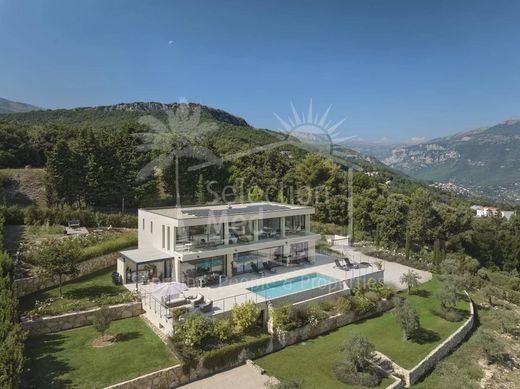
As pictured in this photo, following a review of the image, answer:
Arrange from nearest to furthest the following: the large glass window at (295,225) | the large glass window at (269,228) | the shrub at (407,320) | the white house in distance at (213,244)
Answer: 1. the shrub at (407,320)
2. the white house in distance at (213,244)
3. the large glass window at (269,228)
4. the large glass window at (295,225)

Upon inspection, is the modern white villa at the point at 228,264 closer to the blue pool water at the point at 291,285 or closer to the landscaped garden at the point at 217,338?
the blue pool water at the point at 291,285

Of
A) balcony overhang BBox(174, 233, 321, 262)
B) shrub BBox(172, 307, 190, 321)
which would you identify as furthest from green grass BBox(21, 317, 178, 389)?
balcony overhang BBox(174, 233, 321, 262)

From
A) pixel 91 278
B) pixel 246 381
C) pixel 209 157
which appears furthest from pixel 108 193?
pixel 246 381

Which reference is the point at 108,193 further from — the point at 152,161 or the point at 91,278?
the point at 91,278

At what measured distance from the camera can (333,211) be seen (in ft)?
139

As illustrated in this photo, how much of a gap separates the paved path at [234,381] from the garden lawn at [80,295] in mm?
6380

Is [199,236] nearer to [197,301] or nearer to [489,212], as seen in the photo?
[197,301]

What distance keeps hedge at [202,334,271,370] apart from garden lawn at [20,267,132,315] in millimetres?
5998

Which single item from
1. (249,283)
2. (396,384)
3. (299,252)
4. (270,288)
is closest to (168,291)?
(249,283)

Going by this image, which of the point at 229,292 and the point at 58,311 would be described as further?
the point at 229,292

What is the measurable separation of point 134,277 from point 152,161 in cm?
2271

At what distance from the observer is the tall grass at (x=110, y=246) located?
23006 millimetres

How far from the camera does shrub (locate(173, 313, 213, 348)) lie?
14.8 metres

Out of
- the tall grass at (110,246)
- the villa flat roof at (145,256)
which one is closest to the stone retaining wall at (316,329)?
the villa flat roof at (145,256)
